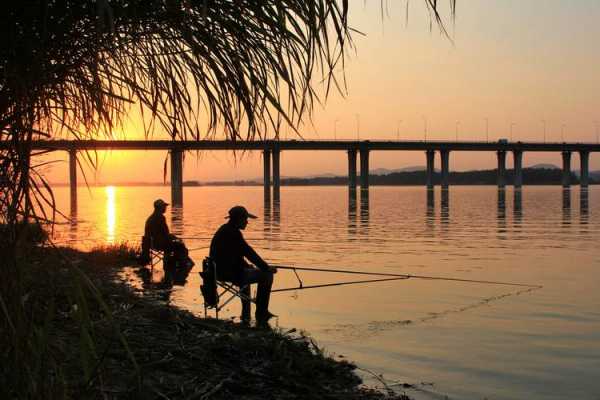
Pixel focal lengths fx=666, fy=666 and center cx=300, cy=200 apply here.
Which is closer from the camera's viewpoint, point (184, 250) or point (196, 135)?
point (196, 135)

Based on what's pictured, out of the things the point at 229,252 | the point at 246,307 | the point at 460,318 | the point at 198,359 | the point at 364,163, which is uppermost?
the point at 364,163

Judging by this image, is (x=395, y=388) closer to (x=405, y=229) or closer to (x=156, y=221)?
(x=156, y=221)

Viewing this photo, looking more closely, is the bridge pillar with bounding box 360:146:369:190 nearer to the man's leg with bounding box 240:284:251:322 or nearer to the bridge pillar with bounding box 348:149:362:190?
the bridge pillar with bounding box 348:149:362:190

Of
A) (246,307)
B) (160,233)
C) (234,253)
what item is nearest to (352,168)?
(160,233)

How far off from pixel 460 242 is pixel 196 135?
28.7m

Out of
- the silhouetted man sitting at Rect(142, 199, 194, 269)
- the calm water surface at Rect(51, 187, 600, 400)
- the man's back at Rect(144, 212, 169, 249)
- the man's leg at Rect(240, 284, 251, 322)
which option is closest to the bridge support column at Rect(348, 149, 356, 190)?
the calm water surface at Rect(51, 187, 600, 400)

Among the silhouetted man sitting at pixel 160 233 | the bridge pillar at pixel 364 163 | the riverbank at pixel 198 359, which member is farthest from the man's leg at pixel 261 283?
the bridge pillar at pixel 364 163

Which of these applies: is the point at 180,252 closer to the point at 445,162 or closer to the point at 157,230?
the point at 157,230

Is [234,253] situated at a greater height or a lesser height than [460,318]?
greater

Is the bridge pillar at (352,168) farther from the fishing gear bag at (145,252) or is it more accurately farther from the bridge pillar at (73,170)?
the fishing gear bag at (145,252)

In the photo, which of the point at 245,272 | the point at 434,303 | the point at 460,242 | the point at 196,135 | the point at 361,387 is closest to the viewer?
the point at 196,135

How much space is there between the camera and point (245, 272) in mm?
10672

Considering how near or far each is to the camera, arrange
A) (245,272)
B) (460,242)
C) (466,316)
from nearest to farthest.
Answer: (245,272)
(466,316)
(460,242)

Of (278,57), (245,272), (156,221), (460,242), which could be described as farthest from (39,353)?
(460,242)
